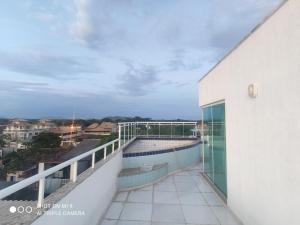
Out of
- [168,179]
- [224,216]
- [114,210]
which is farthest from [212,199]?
[114,210]

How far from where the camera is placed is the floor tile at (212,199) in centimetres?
474

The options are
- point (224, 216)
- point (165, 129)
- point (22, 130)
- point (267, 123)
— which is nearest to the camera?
point (267, 123)

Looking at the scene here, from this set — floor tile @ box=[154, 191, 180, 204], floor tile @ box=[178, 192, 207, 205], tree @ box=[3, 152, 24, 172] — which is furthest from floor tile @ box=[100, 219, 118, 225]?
tree @ box=[3, 152, 24, 172]

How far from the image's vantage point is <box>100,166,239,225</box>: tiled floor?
150 inches

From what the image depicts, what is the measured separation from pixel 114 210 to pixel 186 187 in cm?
233

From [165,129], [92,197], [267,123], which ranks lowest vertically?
[92,197]

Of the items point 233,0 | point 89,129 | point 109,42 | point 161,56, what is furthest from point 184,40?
point 89,129

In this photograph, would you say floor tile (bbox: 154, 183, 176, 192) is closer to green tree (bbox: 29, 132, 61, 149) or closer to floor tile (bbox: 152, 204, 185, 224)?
floor tile (bbox: 152, 204, 185, 224)

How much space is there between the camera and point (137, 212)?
13.6 ft

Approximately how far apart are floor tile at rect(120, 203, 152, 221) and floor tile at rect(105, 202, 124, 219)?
89 millimetres

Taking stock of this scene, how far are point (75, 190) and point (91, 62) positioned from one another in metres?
20.6

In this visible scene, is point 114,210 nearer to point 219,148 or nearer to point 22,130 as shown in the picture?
point 219,148

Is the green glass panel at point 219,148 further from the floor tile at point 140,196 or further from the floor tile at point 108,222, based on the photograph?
the floor tile at point 108,222

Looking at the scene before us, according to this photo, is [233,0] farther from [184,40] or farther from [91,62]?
[91,62]
